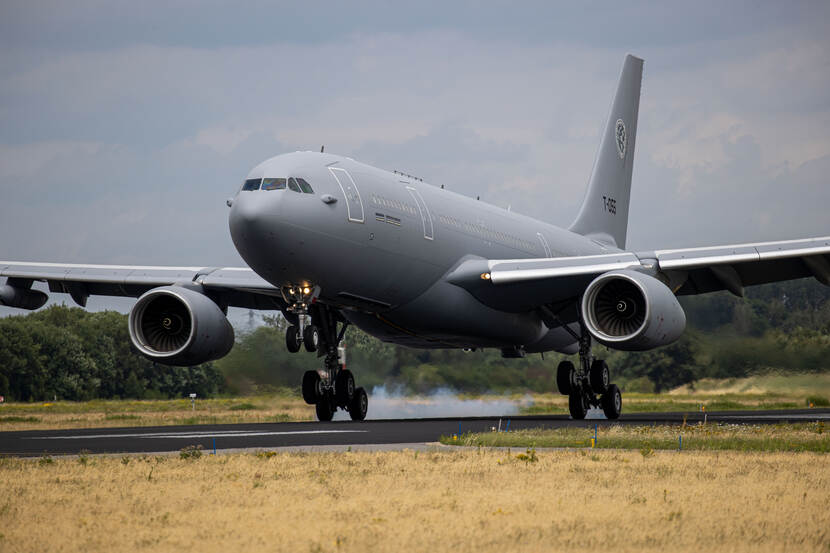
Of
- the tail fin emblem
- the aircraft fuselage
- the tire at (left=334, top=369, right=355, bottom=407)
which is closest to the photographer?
the aircraft fuselage

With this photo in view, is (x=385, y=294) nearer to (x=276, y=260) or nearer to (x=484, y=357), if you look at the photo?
(x=276, y=260)

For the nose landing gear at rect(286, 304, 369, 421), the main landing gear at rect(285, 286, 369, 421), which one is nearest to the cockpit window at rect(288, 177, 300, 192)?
the main landing gear at rect(285, 286, 369, 421)

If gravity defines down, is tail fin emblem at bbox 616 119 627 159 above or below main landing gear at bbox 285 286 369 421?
above

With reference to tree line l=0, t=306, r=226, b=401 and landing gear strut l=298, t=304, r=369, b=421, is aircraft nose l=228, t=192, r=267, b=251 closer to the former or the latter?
landing gear strut l=298, t=304, r=369, b=421

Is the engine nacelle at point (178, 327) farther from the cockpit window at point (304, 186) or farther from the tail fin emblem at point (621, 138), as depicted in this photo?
the tail fin emblem at point (621, 138)

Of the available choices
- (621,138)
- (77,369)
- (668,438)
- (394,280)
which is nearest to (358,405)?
(394,280)

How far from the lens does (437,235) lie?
26.0 m

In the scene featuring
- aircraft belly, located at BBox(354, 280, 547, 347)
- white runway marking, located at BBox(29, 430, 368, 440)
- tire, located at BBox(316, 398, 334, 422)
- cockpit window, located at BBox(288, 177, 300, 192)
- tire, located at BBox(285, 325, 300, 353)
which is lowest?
white runway marking, located at BBox(29, 430, 368, 440)

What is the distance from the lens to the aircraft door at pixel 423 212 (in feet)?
83.9

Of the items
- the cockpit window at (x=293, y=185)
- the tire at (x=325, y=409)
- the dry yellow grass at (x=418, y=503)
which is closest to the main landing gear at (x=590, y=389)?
the tire at (x=325, y=409)

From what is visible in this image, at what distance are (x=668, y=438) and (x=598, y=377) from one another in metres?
10.4

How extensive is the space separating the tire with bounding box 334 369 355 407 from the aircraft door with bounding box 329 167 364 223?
5.41 m

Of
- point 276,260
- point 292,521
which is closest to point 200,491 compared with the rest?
point 292,521

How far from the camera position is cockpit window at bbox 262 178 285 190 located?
860 inches
